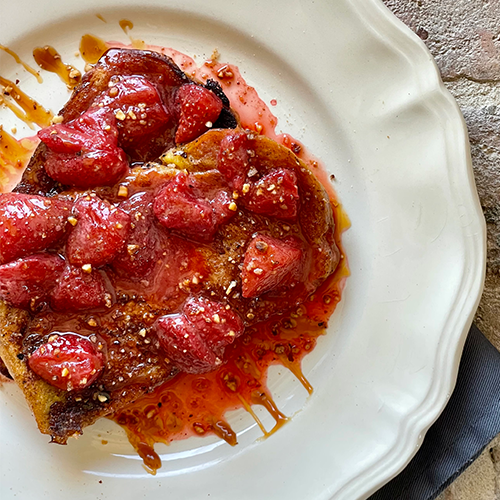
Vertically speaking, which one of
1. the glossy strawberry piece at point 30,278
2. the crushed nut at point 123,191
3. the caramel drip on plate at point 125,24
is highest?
the caramel drip on plate at point 125,24

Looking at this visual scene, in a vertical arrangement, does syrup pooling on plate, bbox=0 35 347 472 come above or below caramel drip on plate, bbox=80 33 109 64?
below

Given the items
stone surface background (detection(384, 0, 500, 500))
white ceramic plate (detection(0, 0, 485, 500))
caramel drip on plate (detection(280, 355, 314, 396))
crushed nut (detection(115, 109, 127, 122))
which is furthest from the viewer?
caramel drip on plate (detection(280, 355, 314, 396))

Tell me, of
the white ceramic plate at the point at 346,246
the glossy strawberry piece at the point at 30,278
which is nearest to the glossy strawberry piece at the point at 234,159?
the white ceramic plate at the point at 346,246

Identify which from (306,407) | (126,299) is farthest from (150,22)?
(306,407)

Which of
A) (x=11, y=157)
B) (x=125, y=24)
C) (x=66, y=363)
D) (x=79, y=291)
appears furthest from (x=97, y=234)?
(x=125, y=24)

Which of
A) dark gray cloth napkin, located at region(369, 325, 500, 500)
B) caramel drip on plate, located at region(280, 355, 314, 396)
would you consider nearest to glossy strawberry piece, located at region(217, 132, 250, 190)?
caramel drip on plate, located at region(280, 355, 314, 396)

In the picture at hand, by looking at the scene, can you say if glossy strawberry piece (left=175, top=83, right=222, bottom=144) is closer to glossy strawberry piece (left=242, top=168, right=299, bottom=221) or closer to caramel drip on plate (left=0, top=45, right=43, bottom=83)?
glossy strawberry piece (left=242, top=168, right=299, bottom=221)

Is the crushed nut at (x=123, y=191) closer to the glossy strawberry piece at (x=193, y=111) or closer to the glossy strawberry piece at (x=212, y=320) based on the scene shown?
the glossy strawberry piece at (x=193, y=111)

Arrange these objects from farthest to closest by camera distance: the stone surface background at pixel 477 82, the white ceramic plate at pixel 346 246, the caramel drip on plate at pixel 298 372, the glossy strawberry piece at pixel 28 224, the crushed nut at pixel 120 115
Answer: the caramel drip on plate at pixel 298 372 < the stone surface background at pixel 477 82 < the white ceramic plate at pixel 346 246 < the crushed nut at pixel 120 115 < the glossy strawberry piece at pixel 28 224
